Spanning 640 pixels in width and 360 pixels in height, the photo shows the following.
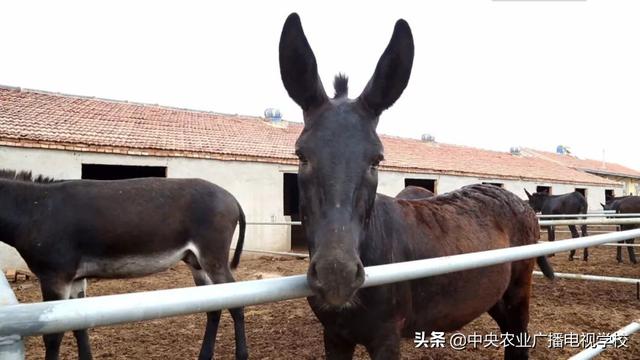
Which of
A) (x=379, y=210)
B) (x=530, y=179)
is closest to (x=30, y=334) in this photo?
(x=379, y=210)

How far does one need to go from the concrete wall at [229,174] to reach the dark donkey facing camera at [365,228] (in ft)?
32.2

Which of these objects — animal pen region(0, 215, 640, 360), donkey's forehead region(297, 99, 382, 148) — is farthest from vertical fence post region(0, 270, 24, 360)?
donkey's forehead region(297, 99, 382, 148)

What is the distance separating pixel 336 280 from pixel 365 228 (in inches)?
22.9

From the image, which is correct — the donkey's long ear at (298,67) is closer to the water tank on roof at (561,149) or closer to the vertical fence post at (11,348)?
the vertical fence post at (11,348)

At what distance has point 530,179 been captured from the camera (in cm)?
2181

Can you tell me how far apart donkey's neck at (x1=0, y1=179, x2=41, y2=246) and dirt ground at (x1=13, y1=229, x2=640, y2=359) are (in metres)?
1.48

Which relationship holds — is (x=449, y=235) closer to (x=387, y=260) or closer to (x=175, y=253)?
(x=387, y=260)

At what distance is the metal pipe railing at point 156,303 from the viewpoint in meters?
0.72

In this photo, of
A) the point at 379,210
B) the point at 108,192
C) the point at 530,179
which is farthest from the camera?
the point at 530,179

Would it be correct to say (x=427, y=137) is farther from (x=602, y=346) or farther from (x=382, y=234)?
(x=382, y=234)

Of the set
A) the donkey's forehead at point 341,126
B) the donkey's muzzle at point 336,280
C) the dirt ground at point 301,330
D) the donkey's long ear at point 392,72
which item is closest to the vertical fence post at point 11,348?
the donkey's muzzle at point 336,280

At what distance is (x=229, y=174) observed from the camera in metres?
12.3

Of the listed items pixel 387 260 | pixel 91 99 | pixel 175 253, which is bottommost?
pixel 175 253

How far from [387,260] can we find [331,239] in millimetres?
789
